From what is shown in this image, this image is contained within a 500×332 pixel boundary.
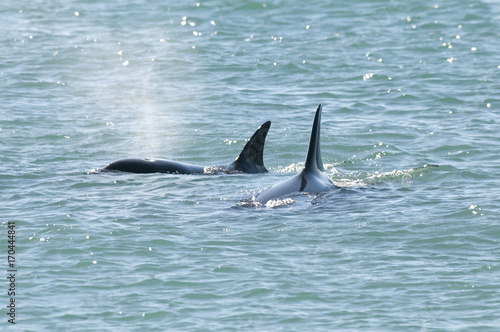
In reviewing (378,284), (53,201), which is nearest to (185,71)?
(53,201)

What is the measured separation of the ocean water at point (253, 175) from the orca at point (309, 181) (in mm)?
251

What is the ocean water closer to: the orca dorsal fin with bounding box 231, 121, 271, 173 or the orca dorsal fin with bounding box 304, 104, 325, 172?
the orca dorsal fin with bounding box 231, 121, 271, 173

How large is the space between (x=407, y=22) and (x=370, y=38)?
98.7 inches

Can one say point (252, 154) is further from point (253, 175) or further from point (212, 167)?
point (212, 167)

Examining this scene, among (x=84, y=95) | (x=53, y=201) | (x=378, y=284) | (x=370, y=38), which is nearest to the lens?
(x=378, y=284)

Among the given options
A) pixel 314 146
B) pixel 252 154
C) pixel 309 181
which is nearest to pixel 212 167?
pixel 252 154

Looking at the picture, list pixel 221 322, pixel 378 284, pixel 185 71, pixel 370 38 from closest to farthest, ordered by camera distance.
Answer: pixel 221 322 < pixel 378 284 < pixel 185 71 < pixel 370 38

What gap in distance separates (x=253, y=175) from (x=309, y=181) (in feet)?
6.42

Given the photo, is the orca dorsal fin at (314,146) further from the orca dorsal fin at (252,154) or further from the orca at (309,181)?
the orca dorsal fin at (252,154)


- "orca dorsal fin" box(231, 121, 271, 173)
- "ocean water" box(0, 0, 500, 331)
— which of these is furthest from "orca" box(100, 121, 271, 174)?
"ocean water" box(0, 0, 500, 331)

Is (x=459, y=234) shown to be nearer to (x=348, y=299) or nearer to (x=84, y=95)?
(x=348, y=299)

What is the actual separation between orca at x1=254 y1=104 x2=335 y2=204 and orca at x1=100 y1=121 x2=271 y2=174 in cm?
197

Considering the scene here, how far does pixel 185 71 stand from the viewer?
24.4 m

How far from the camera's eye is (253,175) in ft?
50.4
